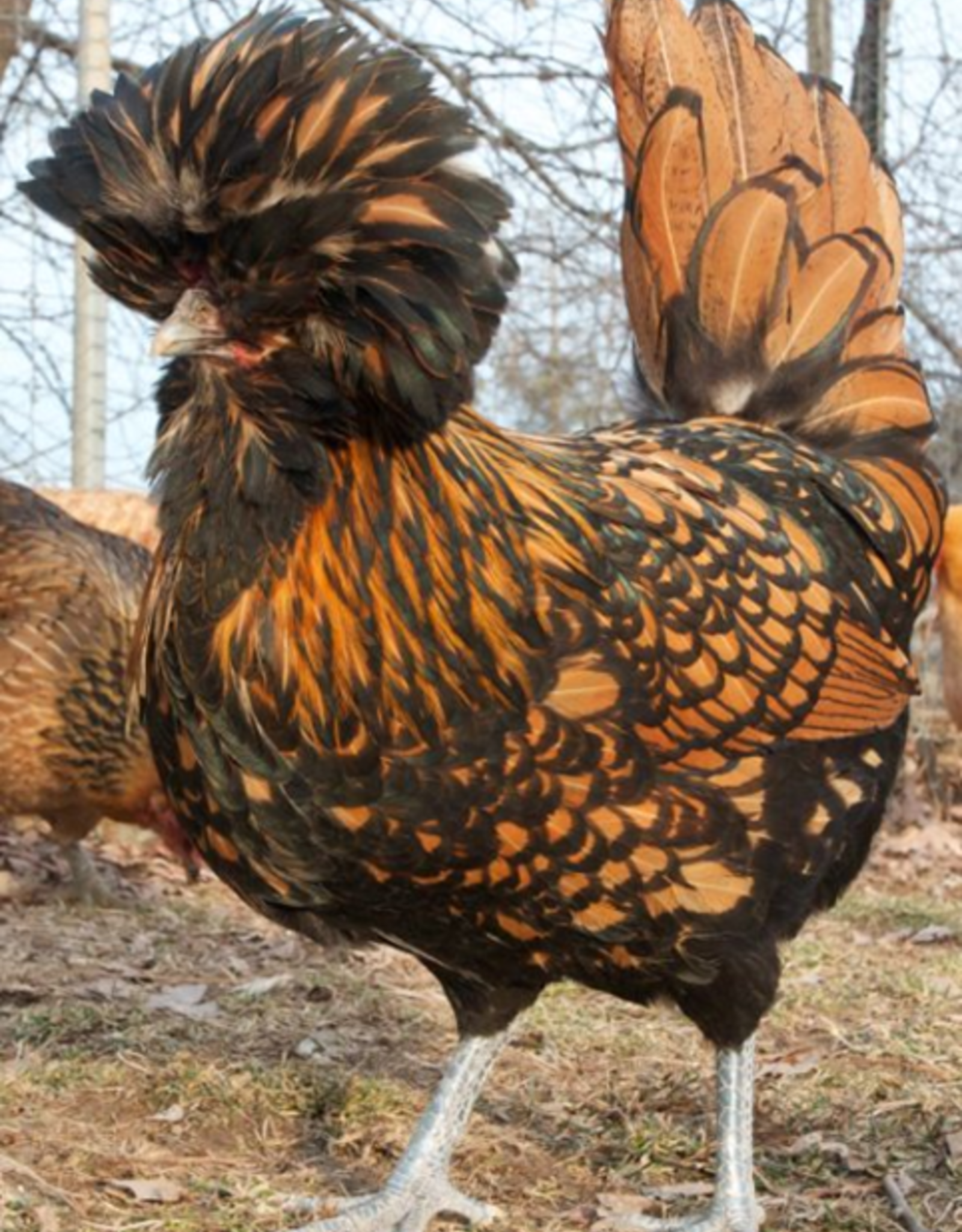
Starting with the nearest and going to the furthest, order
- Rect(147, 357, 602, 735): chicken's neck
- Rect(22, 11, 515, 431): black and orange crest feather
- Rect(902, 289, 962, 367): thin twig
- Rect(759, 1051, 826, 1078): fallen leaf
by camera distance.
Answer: Rect(22, 11, 515, 431): black and orange crest feather < Rect(147, 357, 602, 735): chicken's neck < Rect(759, 1051, 826, 1078): fallen leaf < Rect(902, 289, 962, 367): thin twig

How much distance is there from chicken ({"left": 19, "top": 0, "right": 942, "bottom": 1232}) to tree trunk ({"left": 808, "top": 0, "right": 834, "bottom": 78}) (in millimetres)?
5265

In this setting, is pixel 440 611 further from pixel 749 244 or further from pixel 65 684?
pixel 65 684

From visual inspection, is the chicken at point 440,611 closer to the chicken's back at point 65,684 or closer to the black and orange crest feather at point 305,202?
the black and orange crest feather at point 305,202

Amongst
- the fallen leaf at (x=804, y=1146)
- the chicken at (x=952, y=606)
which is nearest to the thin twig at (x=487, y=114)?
the chicken at (x=952, y=606)

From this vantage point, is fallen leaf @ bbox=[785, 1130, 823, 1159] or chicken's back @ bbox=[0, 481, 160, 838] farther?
chicken's back @ bbox=[0, 481, 160, 838]

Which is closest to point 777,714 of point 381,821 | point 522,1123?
point 381,821

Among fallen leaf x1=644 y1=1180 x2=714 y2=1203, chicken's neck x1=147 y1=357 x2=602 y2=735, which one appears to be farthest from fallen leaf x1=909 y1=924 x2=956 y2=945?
→ chicken's neck x1=147 y1=357 x2=602 y2=735

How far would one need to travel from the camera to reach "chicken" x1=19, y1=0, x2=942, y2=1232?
2.45m

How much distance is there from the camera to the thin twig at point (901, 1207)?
3.21m

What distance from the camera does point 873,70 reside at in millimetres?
8453

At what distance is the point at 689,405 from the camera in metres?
4.05

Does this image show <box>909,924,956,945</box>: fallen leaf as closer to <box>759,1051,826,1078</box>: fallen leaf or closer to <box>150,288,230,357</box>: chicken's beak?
<box>759,1051,826,1078</box>: fallen leaf

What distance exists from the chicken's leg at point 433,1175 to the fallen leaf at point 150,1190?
0.87 feet

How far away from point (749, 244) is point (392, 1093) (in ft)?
7.59
